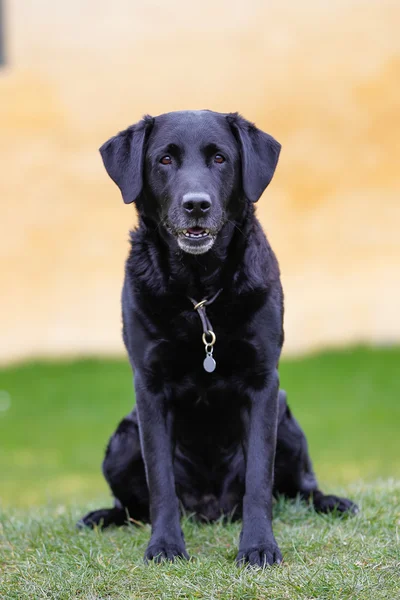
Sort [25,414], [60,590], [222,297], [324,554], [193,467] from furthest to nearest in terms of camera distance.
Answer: [25,414] < [193,467] < [222,297] < [324,554] < [60,590]

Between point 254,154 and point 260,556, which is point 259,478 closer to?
point 260,556

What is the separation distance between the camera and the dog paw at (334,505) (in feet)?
13.3

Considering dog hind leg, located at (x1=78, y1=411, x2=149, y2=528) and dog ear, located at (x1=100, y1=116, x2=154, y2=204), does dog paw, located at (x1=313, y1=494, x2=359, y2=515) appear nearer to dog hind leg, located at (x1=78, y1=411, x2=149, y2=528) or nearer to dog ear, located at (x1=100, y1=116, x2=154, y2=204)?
dog hind leg, located at (x1=78, y1=411, x2=149, y2=528)

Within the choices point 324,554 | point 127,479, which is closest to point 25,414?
point 127,479

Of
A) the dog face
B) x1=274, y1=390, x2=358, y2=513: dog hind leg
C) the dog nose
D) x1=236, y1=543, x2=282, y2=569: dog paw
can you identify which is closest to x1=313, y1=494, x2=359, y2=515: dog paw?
x1=274, y1=390, x2=358, y2=513: dog hind leg

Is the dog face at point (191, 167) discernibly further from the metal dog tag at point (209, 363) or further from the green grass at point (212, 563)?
the green grass at point (212, 563)

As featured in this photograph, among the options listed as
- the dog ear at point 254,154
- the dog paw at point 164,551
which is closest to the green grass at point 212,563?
the dog paw at point 164,551

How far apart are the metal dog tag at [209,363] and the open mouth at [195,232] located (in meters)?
0.45

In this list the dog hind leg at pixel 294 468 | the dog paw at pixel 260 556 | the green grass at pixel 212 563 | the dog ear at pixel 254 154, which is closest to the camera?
the green grass at pixel 212 563

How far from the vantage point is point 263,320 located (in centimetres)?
359

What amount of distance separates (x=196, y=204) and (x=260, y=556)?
130cm

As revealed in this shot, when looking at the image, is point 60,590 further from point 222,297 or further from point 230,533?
point 222,297

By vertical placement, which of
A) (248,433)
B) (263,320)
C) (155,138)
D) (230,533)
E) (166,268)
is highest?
(155,138)

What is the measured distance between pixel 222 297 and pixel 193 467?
90 centimetres
